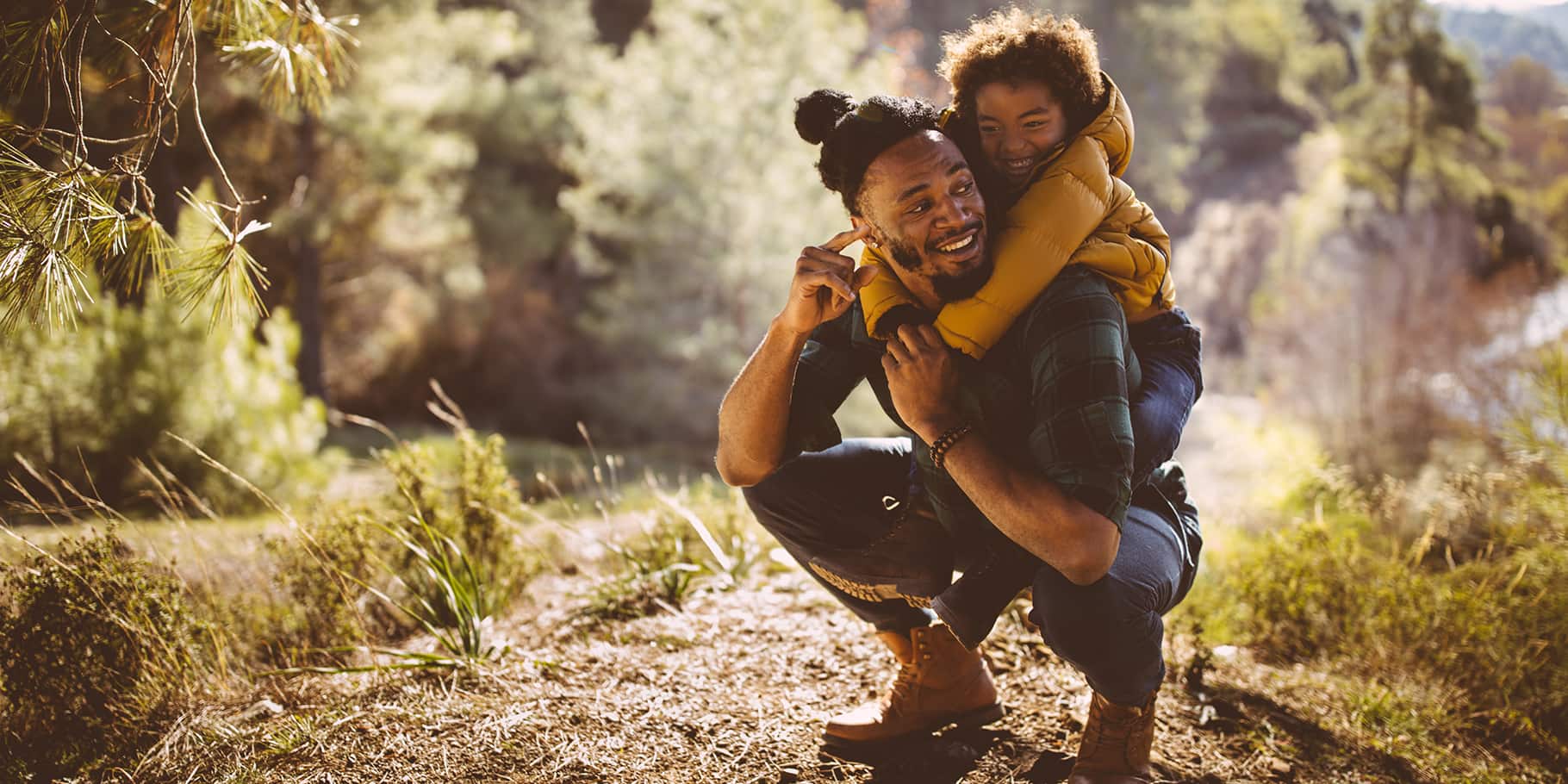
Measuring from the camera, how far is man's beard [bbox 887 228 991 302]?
192cm

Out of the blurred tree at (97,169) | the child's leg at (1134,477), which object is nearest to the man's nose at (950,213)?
the child's leg at (1134,477)

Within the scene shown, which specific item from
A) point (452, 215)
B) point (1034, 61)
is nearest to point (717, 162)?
point (452, 215)

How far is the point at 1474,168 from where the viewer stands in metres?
12.8

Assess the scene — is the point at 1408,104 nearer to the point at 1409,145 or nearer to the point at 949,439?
the point at 1409,145

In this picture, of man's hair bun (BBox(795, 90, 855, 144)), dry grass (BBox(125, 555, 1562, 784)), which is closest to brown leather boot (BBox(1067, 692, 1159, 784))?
dry grass (BBox(125, 555, 1562, 784))

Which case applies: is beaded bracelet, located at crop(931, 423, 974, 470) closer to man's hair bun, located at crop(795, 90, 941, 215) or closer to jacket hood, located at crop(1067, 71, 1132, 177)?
man's hair bun, located at crop(795, 90, 941, 215)

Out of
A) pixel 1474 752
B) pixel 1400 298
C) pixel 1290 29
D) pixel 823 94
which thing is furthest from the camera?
pixel 1290 29

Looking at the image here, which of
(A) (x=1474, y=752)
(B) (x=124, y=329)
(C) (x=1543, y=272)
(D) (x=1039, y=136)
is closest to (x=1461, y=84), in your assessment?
(C) (x=1543, y=272)

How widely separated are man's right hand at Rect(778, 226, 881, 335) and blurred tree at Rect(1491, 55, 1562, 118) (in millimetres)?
16335

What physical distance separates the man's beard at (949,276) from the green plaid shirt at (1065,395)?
0.11 meters

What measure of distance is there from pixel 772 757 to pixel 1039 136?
152 centimetres

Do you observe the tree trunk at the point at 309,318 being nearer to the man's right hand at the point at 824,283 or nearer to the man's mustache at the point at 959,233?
the man's right hand at the point at 824,283

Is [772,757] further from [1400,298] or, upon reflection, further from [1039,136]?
[1400,298]

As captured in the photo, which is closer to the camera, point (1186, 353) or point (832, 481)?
point (1186, 353)
